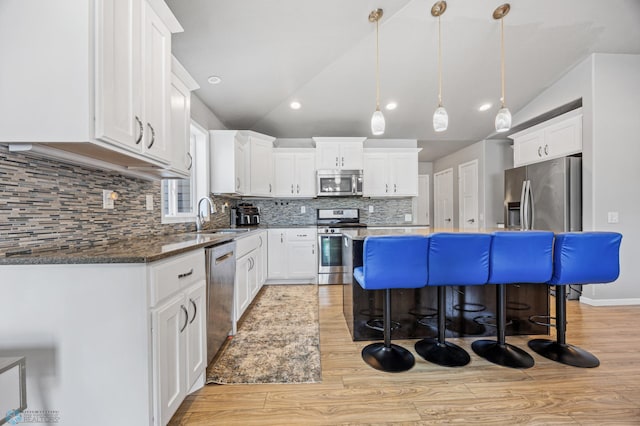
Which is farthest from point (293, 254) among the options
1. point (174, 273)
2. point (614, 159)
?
point (614, 159)

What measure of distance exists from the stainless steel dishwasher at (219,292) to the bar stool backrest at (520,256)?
6.33 feet

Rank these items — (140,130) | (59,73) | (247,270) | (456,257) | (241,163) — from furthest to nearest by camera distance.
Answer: (241,163), (247,270), (456,257), (140,130), (59,73)

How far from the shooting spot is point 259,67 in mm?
2957

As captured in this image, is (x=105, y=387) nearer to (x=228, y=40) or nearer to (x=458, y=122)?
(x=228, y=40)

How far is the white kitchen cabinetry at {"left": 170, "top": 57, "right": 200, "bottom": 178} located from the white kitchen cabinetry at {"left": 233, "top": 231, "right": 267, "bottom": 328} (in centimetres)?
86

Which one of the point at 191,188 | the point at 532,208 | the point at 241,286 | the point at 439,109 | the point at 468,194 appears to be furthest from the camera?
the point at 468,194

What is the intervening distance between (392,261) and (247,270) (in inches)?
67.4

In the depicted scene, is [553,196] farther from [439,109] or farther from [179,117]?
[179,117]

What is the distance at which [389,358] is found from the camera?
201cm

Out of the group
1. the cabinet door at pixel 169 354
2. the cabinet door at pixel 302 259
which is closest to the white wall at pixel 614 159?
the cabinet door at pixel 302 259

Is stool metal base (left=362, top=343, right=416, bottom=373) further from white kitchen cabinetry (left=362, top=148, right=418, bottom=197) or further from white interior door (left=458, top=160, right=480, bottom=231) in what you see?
white interior door (left=458, top=160, right=480, bottom=231)

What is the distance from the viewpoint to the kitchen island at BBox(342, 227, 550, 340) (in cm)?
237

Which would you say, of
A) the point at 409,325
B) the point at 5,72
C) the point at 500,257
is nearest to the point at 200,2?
the point at 5,72

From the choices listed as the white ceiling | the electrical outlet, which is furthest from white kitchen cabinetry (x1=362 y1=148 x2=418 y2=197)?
the electrical outlet
